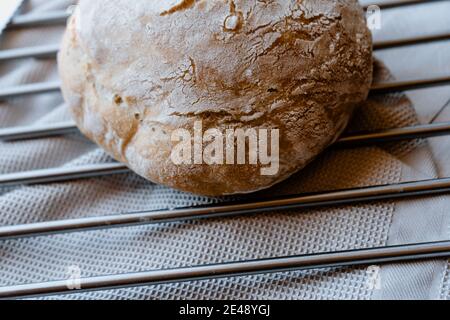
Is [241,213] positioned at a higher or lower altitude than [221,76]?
lower

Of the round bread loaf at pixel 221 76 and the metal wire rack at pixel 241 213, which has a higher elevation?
the round bread loaf at pixel 221 76

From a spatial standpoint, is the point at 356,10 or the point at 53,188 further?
the point at 53,188

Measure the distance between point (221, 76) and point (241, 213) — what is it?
0.24 metres

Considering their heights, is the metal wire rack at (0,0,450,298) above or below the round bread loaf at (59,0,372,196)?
below

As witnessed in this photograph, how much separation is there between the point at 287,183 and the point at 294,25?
0.28 metres

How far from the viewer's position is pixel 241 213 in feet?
2.87

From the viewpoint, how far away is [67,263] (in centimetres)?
90

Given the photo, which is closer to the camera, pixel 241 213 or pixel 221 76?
pixel 221 76

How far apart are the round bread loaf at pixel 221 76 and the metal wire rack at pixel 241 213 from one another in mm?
68

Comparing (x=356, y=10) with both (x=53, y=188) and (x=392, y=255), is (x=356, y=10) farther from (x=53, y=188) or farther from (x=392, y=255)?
(x=53, y=188)

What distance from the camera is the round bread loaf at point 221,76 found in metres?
0.78

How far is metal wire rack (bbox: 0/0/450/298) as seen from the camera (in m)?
0.80

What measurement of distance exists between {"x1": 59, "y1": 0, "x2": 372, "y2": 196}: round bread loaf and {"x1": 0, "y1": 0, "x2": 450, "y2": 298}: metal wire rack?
0.07m

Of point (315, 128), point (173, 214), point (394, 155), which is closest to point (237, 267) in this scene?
point (173, 214)
